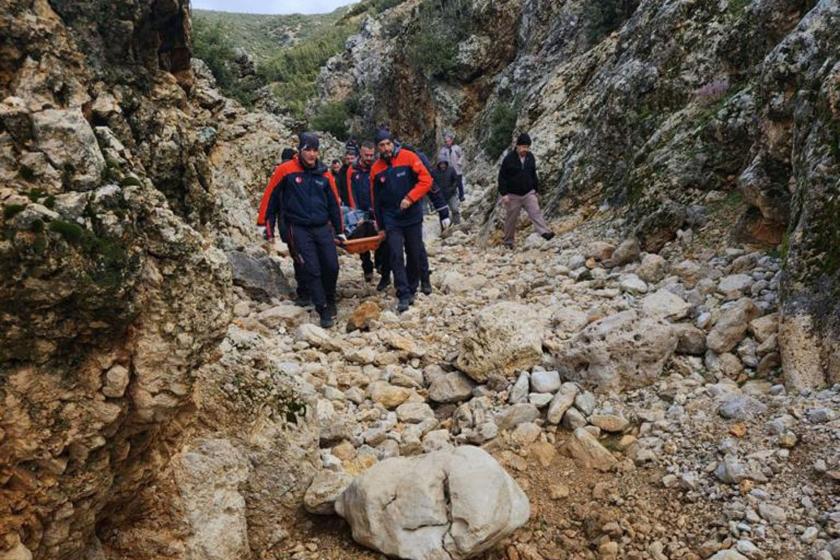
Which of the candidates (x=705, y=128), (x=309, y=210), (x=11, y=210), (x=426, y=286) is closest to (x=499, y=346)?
(x=426, y=286)

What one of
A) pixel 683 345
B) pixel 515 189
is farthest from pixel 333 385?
pixel 515 189

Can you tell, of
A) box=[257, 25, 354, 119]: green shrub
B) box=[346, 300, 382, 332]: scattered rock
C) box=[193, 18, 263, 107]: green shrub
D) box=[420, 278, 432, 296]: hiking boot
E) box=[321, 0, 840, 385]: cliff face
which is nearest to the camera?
box=[321, 0, 840, 385]: cliff face

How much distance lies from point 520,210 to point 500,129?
29.9 ft

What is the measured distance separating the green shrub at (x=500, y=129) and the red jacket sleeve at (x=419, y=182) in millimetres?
10975

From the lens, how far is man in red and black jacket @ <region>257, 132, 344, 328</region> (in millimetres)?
7656

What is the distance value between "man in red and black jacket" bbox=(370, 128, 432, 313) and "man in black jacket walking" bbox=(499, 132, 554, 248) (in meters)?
2.81

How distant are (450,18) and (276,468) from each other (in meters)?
28.3

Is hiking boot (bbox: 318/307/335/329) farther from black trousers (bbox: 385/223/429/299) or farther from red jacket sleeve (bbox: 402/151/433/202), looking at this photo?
red jacket sleeve (bbox: 402/151/433/202)

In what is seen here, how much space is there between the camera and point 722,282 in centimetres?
568

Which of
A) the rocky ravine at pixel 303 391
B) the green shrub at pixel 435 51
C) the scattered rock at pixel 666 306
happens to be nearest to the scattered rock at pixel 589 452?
the rocky ravine at pixel 303 391

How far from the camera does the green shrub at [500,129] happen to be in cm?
1877

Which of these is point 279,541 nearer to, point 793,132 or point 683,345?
point 683,345

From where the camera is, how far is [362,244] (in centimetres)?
852

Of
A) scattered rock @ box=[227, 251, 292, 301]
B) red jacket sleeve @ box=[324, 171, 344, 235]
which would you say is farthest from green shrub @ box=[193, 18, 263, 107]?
red jacket sleeve @ box=[324, 171, 344, 235]
